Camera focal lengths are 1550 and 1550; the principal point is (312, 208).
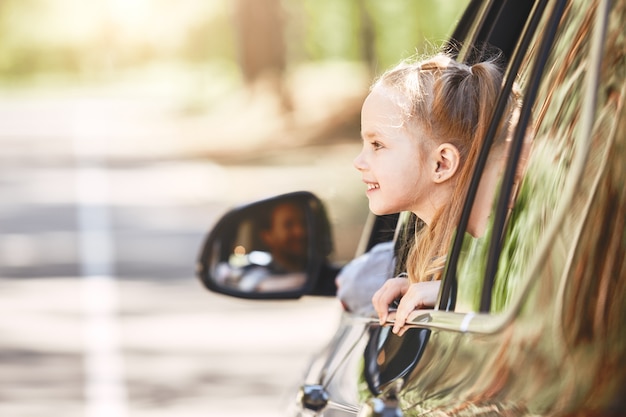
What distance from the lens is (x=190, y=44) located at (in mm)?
85625

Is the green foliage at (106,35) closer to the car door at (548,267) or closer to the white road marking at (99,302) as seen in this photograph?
the white road marking at (99,302)

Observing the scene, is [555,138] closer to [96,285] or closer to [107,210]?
[96,285]

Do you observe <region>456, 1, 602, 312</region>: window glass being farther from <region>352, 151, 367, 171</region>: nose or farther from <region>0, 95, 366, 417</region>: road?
<region>0, 95, 366, 417</region>: road

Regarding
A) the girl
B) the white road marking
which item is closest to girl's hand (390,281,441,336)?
the girl

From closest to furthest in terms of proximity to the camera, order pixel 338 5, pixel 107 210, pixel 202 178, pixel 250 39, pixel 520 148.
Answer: pixel 520 148
pixel 107 210
pixel 202 178
pixel 250 39
pixel 338 5

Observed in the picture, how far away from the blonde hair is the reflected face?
1203 mm

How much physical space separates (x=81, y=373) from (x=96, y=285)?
5070 millimetres

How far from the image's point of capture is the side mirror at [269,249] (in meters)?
3.71

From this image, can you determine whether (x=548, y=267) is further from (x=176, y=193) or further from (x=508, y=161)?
(x=176, y=193)

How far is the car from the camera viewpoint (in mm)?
1601

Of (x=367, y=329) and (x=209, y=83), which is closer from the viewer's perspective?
(x=367, y=329)

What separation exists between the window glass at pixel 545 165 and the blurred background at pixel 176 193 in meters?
1.17

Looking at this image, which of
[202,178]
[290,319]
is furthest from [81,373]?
[202,178]

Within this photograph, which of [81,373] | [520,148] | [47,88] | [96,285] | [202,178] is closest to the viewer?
[520,148]
